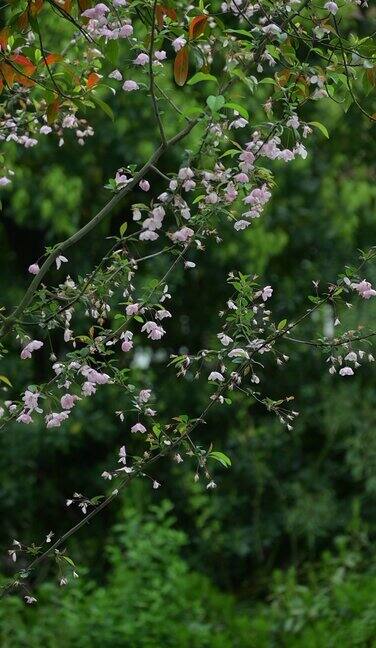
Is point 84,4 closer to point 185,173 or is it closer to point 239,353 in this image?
point 185,173

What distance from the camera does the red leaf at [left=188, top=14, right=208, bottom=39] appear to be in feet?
8.51

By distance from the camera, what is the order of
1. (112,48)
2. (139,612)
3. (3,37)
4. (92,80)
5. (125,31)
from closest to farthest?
1. (125,31)
2. (112,48)
3. (3,37)
4. (92,80)
5. (139,612)

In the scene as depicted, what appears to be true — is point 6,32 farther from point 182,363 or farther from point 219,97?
point 182,363

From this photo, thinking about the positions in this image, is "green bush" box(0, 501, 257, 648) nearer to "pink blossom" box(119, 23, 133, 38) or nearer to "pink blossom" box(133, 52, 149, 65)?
"pink blossom" box(133, 52, 149, 65)

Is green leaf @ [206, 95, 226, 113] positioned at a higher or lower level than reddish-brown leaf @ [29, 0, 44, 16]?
lower

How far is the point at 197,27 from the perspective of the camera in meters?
2.61

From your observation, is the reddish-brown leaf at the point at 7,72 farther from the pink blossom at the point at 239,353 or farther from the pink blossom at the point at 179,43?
the pink blossom at the point at 239,353

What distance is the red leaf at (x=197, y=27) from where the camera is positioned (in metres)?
2.59

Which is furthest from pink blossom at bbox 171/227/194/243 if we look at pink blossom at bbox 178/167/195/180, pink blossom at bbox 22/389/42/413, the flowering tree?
pink blossom at bbox 22/389/42/413

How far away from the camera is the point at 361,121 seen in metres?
7.55

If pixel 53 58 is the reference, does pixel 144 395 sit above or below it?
below

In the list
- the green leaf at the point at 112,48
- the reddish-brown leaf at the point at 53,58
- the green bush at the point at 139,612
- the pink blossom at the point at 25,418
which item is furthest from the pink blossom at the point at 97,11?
the green bush at the point at 139,612

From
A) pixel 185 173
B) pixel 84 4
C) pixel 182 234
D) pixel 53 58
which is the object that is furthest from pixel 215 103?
pixel 53 58

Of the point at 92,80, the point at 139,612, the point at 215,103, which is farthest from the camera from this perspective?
the point at 139,612
